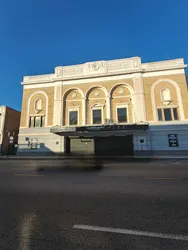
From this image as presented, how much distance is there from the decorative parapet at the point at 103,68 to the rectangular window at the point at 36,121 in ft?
22.8

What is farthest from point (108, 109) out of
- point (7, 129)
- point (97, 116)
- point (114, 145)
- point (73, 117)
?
point (7, 129)

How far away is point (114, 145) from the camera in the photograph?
937 inches

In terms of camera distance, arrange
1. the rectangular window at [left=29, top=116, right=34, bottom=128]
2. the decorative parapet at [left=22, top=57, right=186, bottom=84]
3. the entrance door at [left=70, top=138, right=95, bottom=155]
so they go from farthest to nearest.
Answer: the rectangular window at [left=29, top=116, right=34, bottom=128] → the entrance door at [left=70, top=138, right=95, bottom=155] → the decorative parapet at [left=22, top=57, right=186, bottom=84]

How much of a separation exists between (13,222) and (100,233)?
6.56 feet

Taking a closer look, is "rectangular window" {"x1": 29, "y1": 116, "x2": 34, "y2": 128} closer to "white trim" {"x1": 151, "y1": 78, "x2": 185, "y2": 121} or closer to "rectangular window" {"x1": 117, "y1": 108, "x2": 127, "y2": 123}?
"rectangular window" {"x1": 117, "y1": 108, "x2": 127, "y2": 123}

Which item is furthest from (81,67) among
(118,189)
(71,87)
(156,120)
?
(118,189)

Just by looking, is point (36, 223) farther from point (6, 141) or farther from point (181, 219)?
point (6, 141)

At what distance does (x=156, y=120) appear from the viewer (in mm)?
22359

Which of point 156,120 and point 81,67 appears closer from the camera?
point 156,120

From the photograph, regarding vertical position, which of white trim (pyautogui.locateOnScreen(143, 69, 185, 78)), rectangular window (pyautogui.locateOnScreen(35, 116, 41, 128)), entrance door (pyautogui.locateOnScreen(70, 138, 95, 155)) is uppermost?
white trim (pyautogui.locateOnScreen(143, 69, 185, 78))

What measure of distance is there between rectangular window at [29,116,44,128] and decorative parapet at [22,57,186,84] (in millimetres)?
6958

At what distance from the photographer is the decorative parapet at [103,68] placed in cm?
2355

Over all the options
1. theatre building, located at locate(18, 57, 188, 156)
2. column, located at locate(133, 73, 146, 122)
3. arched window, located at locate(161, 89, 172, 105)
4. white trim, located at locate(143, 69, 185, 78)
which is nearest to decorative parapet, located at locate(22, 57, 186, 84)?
theatre building, located at locate(18, 57, 188, 156)

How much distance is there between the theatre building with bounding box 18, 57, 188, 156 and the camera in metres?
21.6
